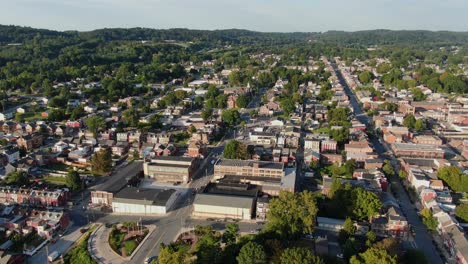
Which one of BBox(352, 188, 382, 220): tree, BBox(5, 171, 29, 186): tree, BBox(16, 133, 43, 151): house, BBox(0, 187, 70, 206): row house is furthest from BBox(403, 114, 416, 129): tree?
BBox(16, 133, 43, 151): house

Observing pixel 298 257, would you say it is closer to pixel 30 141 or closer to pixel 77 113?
pixel 30 141

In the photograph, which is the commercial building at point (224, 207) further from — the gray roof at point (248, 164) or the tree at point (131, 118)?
the tree at point (131, 118)

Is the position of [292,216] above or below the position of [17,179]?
above

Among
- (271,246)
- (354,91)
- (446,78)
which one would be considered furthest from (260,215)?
(446,78)

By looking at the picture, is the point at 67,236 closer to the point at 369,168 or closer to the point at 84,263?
the point at 84,263

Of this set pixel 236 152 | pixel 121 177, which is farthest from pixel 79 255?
pixel 236 152

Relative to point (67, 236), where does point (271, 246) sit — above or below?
above
